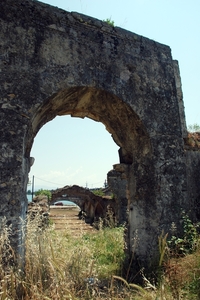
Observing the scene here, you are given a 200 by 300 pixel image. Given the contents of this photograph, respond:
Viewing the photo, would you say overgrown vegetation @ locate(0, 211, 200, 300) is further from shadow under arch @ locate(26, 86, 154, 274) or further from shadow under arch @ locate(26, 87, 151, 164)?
shadow under arch @ locate(26, 87, 151, 164)

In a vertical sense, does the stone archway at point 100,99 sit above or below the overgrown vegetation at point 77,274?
above

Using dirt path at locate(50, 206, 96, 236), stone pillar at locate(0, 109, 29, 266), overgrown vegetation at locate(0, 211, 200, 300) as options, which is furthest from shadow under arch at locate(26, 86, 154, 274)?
dirt path at locate(50, 206, 96, 236)

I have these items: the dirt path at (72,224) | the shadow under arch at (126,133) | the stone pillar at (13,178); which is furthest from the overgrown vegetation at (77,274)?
the dirt path at (72,224)

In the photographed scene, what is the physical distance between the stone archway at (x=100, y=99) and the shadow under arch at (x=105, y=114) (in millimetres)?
18

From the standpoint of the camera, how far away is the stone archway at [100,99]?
3.35 meters

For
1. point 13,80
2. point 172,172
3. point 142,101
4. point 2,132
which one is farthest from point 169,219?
point 13,80

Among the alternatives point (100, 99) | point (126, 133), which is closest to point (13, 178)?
point (100, 99)

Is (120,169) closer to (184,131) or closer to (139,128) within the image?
(139,128)

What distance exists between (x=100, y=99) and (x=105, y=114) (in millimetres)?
434

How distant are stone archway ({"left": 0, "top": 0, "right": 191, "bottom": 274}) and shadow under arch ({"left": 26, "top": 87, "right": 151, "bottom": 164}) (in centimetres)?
2

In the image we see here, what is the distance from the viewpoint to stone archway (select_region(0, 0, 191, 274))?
11.0 feet

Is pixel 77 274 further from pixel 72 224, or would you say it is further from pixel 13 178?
pixel 72 224

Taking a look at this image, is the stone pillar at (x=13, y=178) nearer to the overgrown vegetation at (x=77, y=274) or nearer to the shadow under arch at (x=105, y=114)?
the overgrown vegetation at (x=77, y=274)

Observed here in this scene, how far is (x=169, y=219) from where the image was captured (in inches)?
165
